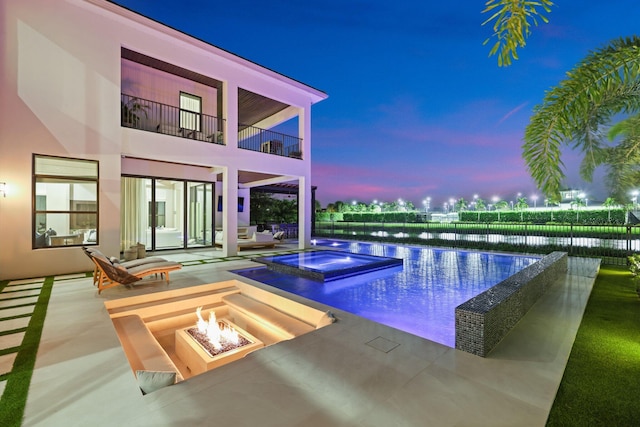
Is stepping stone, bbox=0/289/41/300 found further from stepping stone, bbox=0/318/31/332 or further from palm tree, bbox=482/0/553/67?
palm tree, bbox=482/0/553/67

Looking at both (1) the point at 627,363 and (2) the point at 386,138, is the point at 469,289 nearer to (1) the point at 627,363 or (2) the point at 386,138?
(1) the point at 627,363

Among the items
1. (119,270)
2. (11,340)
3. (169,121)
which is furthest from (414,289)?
(169,121)

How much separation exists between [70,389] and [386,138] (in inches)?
1847

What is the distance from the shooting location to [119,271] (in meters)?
5.70

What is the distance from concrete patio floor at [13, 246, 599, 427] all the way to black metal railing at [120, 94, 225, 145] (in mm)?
8124

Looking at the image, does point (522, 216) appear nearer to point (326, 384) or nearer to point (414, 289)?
point (414, 289)

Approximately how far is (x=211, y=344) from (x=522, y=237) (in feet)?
39.8

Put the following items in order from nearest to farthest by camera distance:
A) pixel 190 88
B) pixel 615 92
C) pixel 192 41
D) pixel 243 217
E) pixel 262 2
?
pixel 615 92 < pixel 192 41 < pixel 190 88 < pixel 243 217 < pixel 262 2

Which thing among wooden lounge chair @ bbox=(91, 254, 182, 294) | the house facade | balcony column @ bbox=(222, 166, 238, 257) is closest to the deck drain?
wooden lounge chair @ bbox=(91, 254, 182, 294)

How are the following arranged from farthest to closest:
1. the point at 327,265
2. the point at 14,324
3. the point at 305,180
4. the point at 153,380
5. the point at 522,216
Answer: the point at 522,216 < the point at 305,180 < the point at 327,265 < the point at 14,324 < the point at 153,380

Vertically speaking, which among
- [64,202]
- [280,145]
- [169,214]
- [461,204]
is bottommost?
[169,214]

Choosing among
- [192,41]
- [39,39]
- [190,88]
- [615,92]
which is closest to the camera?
[615,92]

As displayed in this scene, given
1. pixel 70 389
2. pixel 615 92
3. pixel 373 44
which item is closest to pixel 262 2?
pixel 373 44

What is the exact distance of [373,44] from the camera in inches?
1013
